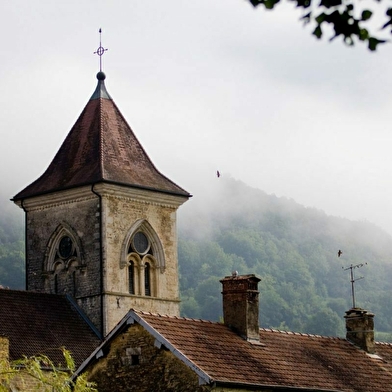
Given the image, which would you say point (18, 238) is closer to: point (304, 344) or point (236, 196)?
point (236, 196)

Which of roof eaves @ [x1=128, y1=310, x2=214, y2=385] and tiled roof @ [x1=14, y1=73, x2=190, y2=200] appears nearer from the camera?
roof eaves @ [x1=128, y1=310, x2=214, y2=385]

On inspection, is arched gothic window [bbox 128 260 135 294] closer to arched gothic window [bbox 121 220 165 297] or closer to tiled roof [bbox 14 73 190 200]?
arched gothic window [bbox 121 220 165 297]

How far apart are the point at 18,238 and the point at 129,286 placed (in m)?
61.7

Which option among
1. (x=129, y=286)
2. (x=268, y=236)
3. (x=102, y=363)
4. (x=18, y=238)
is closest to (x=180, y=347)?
(x=102, y=363)

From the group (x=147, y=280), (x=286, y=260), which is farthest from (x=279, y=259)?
(x=147, y=280)

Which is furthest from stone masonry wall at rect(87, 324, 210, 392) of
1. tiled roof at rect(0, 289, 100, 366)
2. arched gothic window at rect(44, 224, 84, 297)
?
arched gothic window at rect(44, 224, 84, 297)

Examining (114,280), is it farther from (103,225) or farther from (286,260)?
(286,260)

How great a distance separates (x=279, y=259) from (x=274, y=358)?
95.6 meters

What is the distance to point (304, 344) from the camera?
30.4 metres

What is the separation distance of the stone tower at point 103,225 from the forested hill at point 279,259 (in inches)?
1381

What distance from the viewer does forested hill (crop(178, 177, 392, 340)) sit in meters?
95.2

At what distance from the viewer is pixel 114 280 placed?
1631 inches

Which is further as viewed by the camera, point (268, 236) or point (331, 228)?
point (331, 228)

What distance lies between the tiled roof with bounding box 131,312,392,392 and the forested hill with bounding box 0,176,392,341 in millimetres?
49384
